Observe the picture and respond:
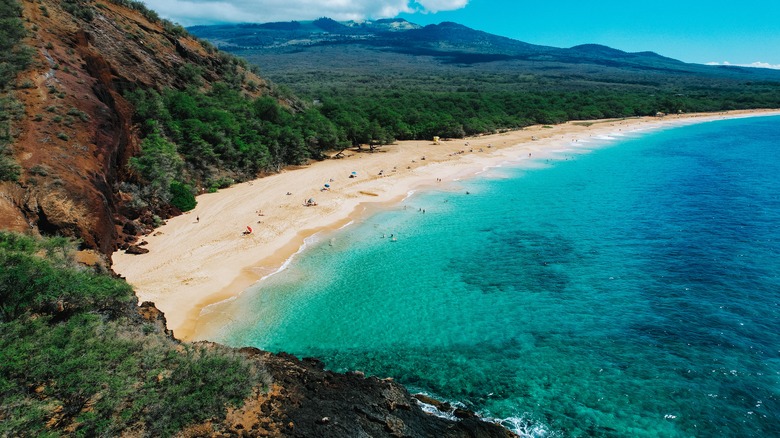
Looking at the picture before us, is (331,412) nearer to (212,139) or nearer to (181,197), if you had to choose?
(181,197)

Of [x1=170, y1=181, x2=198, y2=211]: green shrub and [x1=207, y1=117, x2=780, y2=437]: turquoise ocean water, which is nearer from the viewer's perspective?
[x1=207, y1=117, x2=780, y2=437]: turquoise ocean water

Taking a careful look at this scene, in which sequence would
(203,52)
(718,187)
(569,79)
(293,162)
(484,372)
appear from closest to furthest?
(484,372) → (718,187) → (293,162) → (203,52) → (569,79)

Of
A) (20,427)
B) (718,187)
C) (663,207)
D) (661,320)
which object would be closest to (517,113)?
(718,187)

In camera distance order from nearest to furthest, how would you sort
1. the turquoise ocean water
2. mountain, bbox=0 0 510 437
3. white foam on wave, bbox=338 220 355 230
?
mountain, bbox=0 0 510 437 → the turquoise ocean water → white foam on wave, bbox=338 220 355 230

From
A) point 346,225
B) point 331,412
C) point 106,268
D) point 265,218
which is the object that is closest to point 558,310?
point 331,412

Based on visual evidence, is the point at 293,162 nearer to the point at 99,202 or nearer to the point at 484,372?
the point at 99,202

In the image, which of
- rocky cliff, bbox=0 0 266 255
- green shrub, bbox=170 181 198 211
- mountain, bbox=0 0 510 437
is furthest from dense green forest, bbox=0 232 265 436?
green shrub, bbox=170 181 198 211

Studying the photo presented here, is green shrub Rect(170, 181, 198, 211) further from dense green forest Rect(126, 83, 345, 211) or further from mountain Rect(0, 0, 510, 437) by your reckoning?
mountain Rect(0, 0, 510, 437)

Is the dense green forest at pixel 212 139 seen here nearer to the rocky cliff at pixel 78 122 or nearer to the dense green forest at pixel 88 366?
the rocky cliff at pixel 78 122
